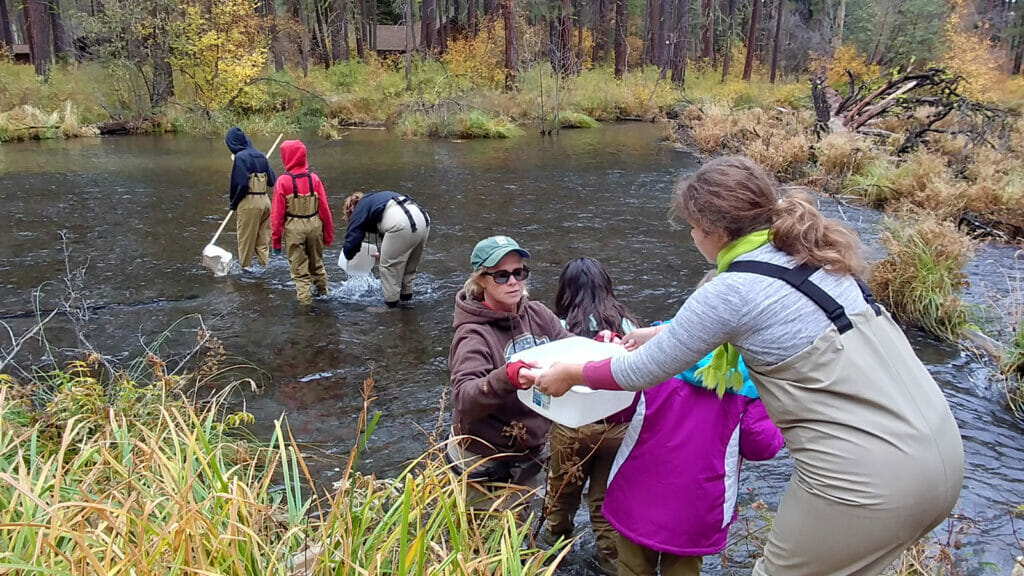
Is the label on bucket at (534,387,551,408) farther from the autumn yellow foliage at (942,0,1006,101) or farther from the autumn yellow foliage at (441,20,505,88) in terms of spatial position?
the autumn yellow foliage at (441,20,505,88)

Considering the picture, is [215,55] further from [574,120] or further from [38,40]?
[574,120]

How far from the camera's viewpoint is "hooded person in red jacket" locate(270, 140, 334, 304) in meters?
6.80

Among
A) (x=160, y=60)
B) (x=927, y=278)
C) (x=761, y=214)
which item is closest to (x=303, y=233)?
(x=761, y=214)

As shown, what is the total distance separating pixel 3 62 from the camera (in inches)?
1031

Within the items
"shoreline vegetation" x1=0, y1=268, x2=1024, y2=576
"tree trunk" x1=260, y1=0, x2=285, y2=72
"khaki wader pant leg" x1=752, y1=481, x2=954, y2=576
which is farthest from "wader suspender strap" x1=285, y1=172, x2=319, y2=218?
"tree trunk" x1=260, y1=0, x2=285, y2=72

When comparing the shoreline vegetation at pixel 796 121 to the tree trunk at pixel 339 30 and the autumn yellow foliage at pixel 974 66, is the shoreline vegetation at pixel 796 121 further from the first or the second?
→ the tree trunk at pixel 339 30

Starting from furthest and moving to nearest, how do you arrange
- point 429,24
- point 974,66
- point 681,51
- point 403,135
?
point 429,24
point 681,51
point 974,66
point 403,135

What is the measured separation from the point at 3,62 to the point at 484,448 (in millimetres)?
31365

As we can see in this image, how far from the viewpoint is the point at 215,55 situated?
2284cm

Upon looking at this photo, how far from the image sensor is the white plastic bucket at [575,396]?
250 cm

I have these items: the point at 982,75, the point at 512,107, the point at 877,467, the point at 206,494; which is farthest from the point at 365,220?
the point at 982,75

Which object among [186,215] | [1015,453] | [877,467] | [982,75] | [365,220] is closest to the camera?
[877,467]

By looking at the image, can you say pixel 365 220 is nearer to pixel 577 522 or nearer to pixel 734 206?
pixel 577 522

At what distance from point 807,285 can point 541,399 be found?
1.06 metres
